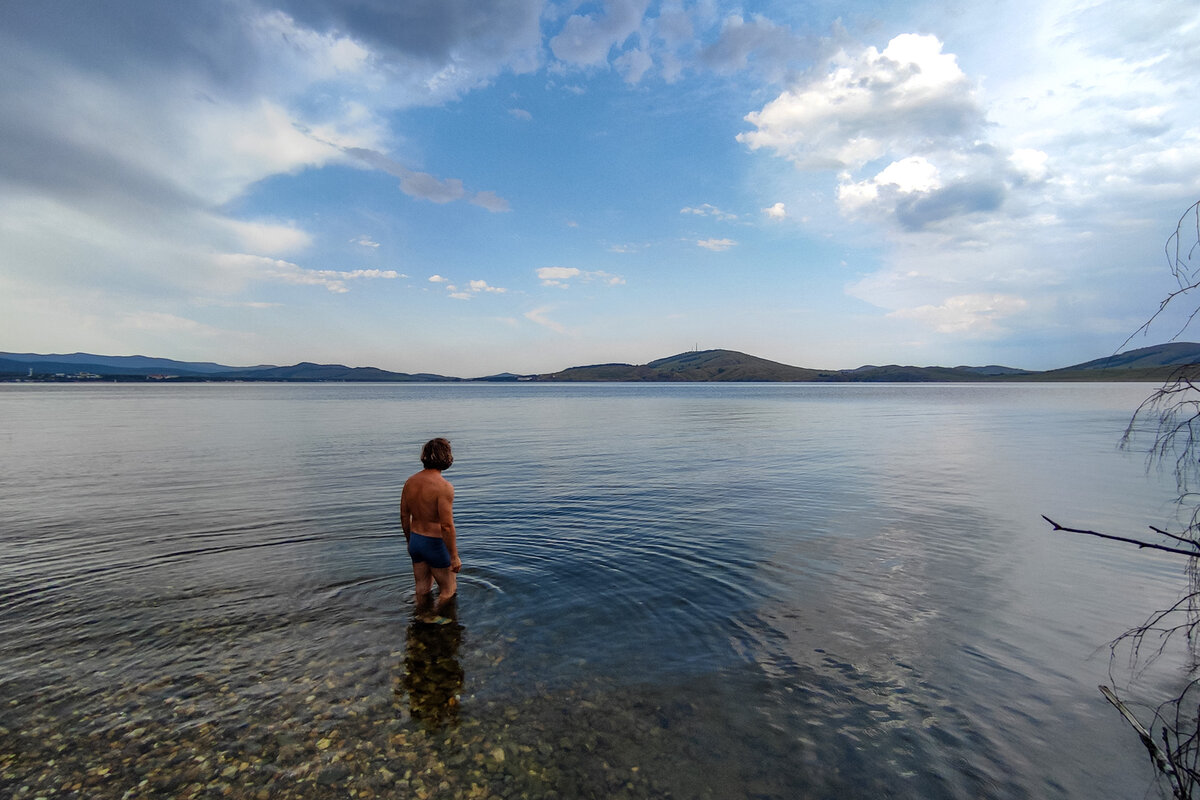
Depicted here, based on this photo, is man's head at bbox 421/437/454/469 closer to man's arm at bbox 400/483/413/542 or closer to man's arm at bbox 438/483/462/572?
man's arm at bbox 438/483/462/572

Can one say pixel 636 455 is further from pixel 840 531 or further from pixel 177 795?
pixel 177 795

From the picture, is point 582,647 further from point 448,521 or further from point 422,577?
point 422,577

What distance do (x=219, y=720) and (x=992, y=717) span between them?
11.2 m

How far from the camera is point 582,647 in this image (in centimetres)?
1053

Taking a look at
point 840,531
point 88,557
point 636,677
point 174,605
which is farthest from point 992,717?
point 88,557

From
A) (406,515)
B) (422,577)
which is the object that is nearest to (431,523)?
(406,515)

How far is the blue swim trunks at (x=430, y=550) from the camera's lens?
11656 mm

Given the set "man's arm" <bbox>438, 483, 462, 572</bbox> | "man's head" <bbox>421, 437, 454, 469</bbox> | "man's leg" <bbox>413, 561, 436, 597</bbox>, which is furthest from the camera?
"man's leg" <bbox>413, 561, 436, 597</bbox>

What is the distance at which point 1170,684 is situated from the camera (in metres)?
9.48

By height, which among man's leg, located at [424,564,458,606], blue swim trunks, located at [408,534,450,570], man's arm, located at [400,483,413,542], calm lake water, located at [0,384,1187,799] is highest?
man's arm, located at [400,483,413,542]

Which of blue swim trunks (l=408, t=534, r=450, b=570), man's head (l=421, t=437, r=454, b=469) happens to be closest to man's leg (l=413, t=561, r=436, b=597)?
blue swim trunks (l=408, t=534, r=450, b=570)

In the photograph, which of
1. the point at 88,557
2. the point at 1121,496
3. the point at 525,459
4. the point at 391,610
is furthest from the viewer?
the point at 525,459

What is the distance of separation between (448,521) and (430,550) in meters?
0.82

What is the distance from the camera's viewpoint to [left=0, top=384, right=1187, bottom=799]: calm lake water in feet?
24.1
